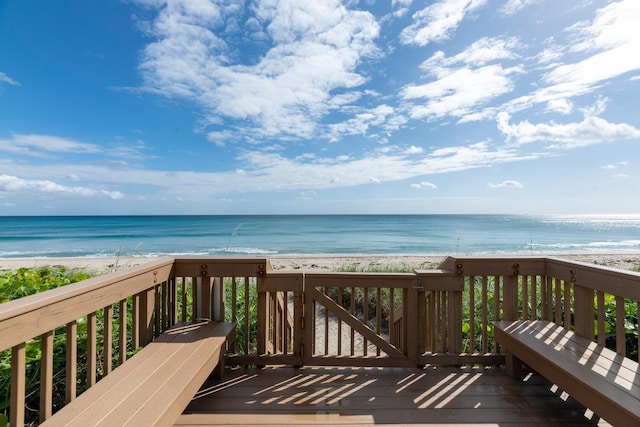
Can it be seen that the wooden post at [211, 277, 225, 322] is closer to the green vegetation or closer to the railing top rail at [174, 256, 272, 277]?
the railing top rail at [174, 256, 272, 277]

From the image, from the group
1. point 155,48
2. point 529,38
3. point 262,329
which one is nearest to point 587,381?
point 262,329

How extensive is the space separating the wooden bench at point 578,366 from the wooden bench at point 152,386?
2.02 meters

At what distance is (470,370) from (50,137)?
1795 inches

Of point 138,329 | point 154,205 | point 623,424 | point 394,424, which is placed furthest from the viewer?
point 154,205

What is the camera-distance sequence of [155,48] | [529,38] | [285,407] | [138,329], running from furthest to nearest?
[155,48] < [529,38] < [138,329] < [285,407]

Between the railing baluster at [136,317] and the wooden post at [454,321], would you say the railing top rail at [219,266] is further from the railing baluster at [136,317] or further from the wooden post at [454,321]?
the wooden post at [454,321]

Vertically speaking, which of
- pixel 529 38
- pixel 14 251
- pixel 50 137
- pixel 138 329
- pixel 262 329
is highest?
pixel 50 137

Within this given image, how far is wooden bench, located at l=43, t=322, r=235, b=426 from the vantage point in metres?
1.26

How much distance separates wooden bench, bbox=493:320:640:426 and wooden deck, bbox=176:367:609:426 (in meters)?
0.28

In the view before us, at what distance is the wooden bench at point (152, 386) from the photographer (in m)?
1.26

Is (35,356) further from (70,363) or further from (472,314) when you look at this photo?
(472,314)

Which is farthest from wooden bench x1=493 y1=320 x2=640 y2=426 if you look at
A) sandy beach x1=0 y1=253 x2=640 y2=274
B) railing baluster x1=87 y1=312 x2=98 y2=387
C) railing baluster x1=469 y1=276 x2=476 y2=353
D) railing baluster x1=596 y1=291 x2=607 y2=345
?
sandy beach x1=0 y1=253 x2=640 y2=274

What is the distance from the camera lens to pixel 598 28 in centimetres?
545

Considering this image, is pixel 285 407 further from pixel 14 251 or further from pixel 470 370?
pixel 14 251
